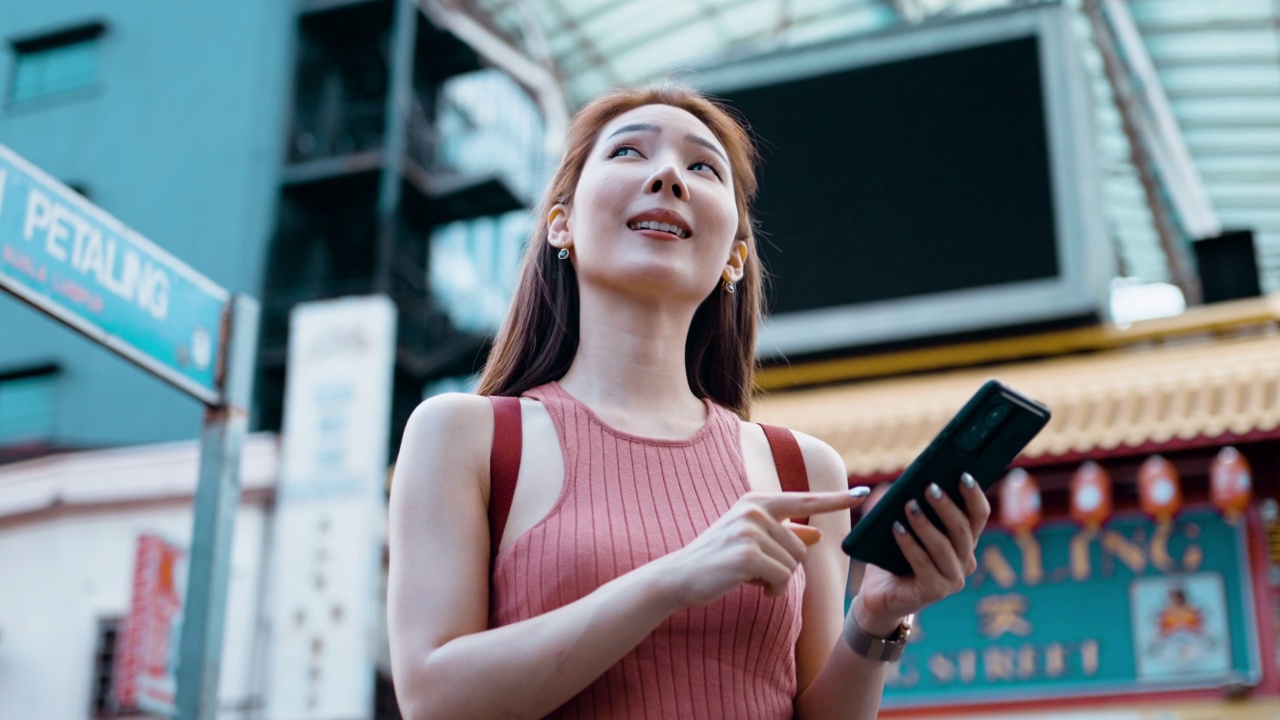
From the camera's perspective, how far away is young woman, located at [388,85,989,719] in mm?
1783

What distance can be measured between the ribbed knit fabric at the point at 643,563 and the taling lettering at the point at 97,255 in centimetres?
307

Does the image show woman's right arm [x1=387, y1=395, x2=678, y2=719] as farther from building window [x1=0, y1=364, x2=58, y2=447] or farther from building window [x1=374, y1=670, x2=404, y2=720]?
building window [x1=0, y1=364, x2=58, y2=447]

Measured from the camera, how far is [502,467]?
6.81 ft

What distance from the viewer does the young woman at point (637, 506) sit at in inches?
70.2

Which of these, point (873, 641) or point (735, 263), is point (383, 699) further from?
point (873, 641)

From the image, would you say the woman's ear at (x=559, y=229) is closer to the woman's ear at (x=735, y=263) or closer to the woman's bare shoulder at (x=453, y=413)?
the woman's ear at (x=735, y=263)

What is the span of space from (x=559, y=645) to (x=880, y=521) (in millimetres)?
436

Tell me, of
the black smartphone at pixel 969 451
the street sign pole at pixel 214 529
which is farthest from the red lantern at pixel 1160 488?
the black smartphone at pixel 969 451

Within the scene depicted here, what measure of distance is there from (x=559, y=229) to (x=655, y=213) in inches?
10.8

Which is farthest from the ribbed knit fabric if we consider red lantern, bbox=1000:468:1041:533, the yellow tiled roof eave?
red lantern, bbox=1000:468:1041:533

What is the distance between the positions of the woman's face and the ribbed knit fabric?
23cm

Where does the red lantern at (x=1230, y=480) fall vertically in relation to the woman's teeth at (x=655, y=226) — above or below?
above

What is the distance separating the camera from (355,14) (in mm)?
21234

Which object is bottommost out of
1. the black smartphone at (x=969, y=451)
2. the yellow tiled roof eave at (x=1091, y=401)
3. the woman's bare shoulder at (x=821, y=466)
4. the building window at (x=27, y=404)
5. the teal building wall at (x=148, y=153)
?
the black smartphone at (x=969, y=451)
